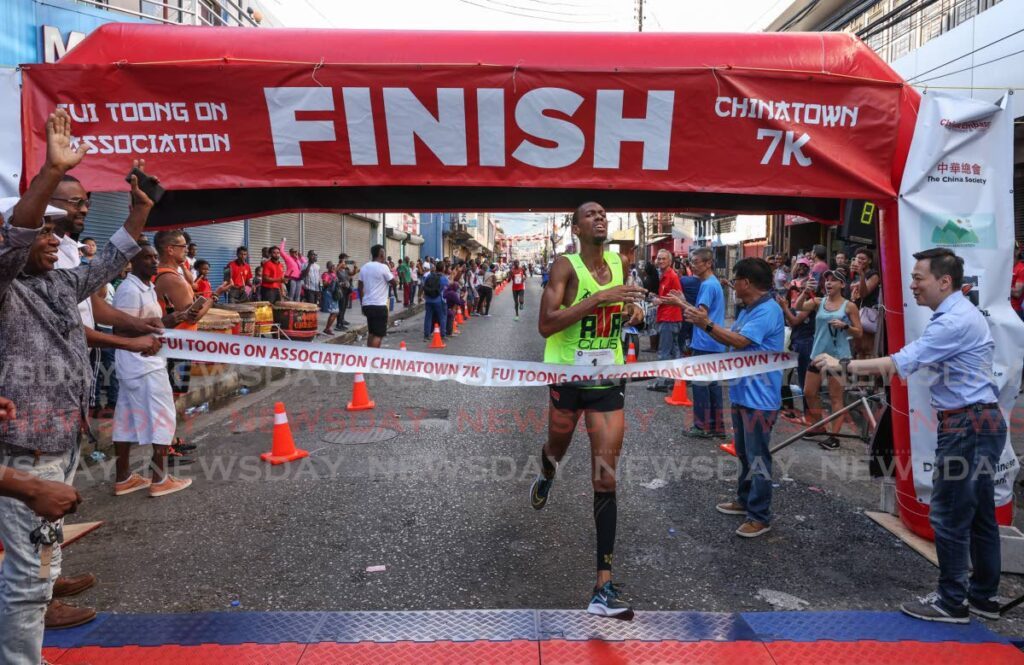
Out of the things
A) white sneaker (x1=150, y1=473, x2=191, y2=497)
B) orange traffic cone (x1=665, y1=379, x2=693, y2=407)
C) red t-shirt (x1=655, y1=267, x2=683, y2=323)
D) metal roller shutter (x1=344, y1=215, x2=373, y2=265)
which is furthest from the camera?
metal roller shutter (x1=344, y1=215, x2=373, y2=265)

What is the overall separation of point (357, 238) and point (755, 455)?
28570mm

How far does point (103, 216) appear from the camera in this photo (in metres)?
13.0

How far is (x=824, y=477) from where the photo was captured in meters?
6.03

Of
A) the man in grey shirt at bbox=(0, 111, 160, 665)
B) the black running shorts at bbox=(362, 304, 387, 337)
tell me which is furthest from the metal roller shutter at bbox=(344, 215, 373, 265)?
the man in grey shirt at bbox=(0, 111, 160, 665)

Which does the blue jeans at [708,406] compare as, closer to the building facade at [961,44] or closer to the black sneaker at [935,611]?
the black sneaker at [935,611]

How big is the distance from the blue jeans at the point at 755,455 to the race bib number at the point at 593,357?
1440mm

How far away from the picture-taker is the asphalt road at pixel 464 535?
152 inches

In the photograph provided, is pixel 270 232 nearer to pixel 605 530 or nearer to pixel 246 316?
pixel 246 316

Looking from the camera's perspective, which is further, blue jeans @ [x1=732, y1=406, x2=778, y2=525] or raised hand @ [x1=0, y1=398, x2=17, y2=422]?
blue jeans @ [x1=732, y1=406, x2=778, y2=525]

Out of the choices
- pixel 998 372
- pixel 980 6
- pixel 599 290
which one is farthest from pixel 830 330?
pixel 980 6

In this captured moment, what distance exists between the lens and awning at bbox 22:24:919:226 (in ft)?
13.9

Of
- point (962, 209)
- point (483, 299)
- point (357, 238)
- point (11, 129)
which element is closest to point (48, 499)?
point (11, 129)

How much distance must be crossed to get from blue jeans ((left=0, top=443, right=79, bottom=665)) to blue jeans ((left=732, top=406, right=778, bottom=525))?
4.02m

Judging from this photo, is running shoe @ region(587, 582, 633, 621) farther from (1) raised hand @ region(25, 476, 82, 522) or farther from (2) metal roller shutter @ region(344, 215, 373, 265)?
(2) metal roller shutter @ region(344, 215, 373, 265)
